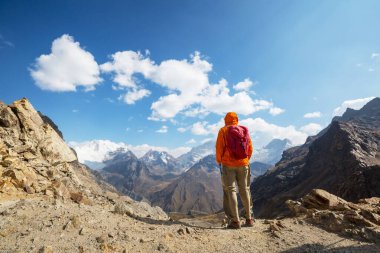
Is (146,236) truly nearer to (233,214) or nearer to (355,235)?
(233,214)

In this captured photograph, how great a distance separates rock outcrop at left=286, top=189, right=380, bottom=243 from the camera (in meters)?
10.0

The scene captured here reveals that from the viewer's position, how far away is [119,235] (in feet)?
27.0

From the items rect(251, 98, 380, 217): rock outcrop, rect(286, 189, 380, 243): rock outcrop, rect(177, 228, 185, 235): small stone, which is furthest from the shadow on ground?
rect(251, 98, 380, 217): rock outcrop

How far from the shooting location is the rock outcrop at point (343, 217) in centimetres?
1001

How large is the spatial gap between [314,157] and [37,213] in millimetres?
191898

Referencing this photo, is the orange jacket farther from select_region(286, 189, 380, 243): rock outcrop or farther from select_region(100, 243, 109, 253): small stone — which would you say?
select_region(100, 243, 109, 253): small stone

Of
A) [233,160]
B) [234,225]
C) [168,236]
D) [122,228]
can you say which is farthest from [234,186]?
[122,228]

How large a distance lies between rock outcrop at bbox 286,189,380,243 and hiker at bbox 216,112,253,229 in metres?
2.89

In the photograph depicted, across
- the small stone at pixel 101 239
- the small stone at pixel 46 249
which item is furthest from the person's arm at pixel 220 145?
the small stone at pixel 46 249

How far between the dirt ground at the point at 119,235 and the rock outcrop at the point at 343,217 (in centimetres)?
54

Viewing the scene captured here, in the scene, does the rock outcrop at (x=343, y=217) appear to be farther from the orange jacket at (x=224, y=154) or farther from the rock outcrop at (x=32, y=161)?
the rock outcrop at (x=32, y=161)

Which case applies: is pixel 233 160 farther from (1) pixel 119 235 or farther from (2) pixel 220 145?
(1) pixel 119 235

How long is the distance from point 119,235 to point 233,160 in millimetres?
4621

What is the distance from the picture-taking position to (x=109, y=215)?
990 centimetres
